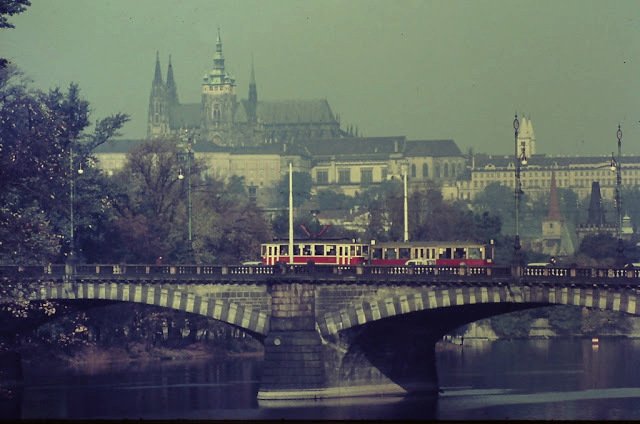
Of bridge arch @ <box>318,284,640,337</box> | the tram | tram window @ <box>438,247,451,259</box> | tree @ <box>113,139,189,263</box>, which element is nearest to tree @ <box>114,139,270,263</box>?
tree @ <box>113,139,189,263</box>

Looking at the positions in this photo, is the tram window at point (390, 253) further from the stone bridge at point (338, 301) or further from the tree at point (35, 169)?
the tree at point (35, 169)

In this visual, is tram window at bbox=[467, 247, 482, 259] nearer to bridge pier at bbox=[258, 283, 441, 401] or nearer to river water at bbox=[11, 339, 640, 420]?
river water at bbox=[11, 339, 640, 420]

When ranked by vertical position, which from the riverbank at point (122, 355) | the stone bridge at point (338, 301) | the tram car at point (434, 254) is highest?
the tram car at point (434, 254)

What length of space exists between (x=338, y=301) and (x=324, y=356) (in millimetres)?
2920

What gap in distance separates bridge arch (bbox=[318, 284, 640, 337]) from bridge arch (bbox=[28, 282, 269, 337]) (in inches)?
160

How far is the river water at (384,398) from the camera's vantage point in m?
98.2

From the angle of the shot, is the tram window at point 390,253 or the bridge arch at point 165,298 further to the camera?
the tram window at point 390,253

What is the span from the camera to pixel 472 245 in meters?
124

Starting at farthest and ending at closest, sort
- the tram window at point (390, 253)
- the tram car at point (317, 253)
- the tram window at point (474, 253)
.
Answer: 1. the tram window at point (390, 253)
2. the tram window at point (474, 253)
3. the tram car at point (317, 253)

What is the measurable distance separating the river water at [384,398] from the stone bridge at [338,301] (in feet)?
7.69

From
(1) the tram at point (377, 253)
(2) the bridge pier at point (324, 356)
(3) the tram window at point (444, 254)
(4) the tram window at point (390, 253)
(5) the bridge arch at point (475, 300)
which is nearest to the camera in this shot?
(5) the bridge arch at point (475, 300)

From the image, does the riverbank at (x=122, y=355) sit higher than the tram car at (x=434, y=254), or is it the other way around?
the tram car at (x=434, y=254)

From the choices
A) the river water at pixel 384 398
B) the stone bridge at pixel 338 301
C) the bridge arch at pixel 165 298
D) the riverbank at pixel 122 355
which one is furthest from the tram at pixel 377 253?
the riverbank at pixel 122 355

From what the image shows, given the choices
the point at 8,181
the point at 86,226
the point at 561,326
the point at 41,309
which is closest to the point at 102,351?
the point at 86,226
